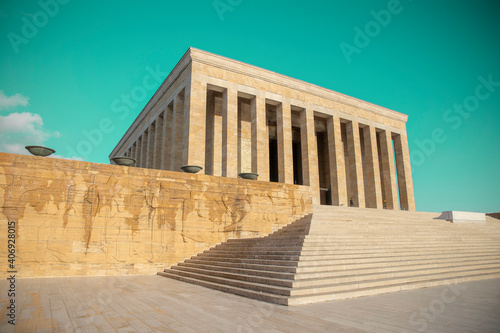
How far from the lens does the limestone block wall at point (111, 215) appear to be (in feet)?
31.2

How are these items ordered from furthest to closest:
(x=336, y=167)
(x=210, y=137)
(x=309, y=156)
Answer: (x=336, y=167) → (x=309, y=156) → (x=210, y=137)

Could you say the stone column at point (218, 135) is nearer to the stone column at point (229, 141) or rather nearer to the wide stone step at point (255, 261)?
the stone column at point (229, 141)

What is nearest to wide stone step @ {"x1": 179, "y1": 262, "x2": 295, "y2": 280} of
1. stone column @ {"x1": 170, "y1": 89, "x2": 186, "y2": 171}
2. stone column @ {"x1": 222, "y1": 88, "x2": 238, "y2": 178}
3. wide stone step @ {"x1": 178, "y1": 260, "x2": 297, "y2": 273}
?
wide stone step @ {"x1": 178, "y1": 260, "x2": 297, "y2": 273}

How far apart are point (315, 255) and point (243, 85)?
15.2 m

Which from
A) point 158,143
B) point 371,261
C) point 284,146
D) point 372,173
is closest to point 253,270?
point 371,261

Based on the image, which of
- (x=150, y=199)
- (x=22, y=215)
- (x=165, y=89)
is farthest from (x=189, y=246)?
(x=165, y=89)

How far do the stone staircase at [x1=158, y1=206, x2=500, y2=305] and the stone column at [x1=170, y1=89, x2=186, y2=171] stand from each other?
9.59 m

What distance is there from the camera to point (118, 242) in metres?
10.5

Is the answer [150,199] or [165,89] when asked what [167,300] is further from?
[165,89]

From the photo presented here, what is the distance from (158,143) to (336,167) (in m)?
13.6

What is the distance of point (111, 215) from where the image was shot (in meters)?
10.6

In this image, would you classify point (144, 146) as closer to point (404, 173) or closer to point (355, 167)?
point (355, 167)

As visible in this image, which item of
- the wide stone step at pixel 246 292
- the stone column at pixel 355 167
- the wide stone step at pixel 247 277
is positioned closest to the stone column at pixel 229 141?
the wide stone step at pixel 247 277

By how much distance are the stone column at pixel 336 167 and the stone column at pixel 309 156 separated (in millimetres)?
1732
